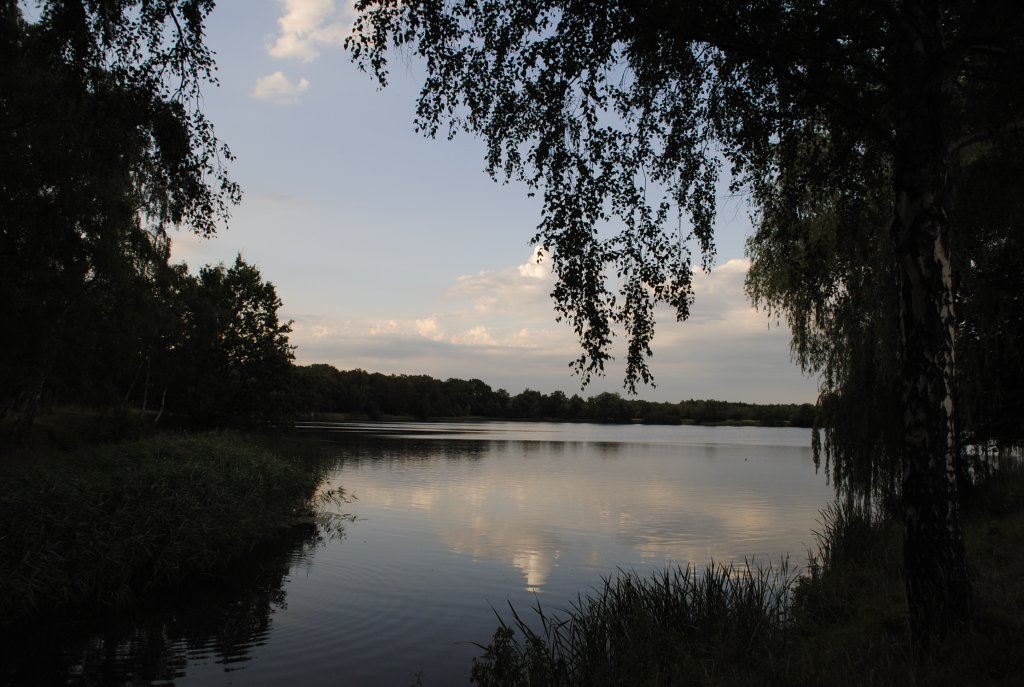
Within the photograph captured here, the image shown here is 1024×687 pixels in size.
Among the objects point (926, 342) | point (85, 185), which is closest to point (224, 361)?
point (85, 185)

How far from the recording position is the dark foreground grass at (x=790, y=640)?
19.0 feet

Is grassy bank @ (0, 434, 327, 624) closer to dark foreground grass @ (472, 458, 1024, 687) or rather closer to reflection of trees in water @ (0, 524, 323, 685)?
reflection of trees in water @ (0, 524, 323, 685)

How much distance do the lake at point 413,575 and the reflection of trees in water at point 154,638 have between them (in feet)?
0.10

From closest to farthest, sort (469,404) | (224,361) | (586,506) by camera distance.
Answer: (586,506) → (224,361) → (469,404)

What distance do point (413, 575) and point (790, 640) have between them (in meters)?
8.89

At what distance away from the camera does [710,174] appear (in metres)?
9.08

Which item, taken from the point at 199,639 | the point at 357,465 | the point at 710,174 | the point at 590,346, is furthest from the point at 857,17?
the point at 357,465

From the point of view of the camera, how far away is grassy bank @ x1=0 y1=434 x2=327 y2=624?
10.8 m

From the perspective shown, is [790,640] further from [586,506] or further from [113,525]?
[586,506]

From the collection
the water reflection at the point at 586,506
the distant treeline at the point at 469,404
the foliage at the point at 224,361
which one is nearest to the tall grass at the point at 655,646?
the water reflection at the point at 586,506

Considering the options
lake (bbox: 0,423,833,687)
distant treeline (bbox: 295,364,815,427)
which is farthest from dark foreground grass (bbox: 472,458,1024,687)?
distant treeline (bbox: 295,364,815,427)

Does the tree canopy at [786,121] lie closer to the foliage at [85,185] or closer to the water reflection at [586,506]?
the foliage at [85,185]

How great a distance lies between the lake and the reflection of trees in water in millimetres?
32

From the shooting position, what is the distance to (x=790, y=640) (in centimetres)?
774
